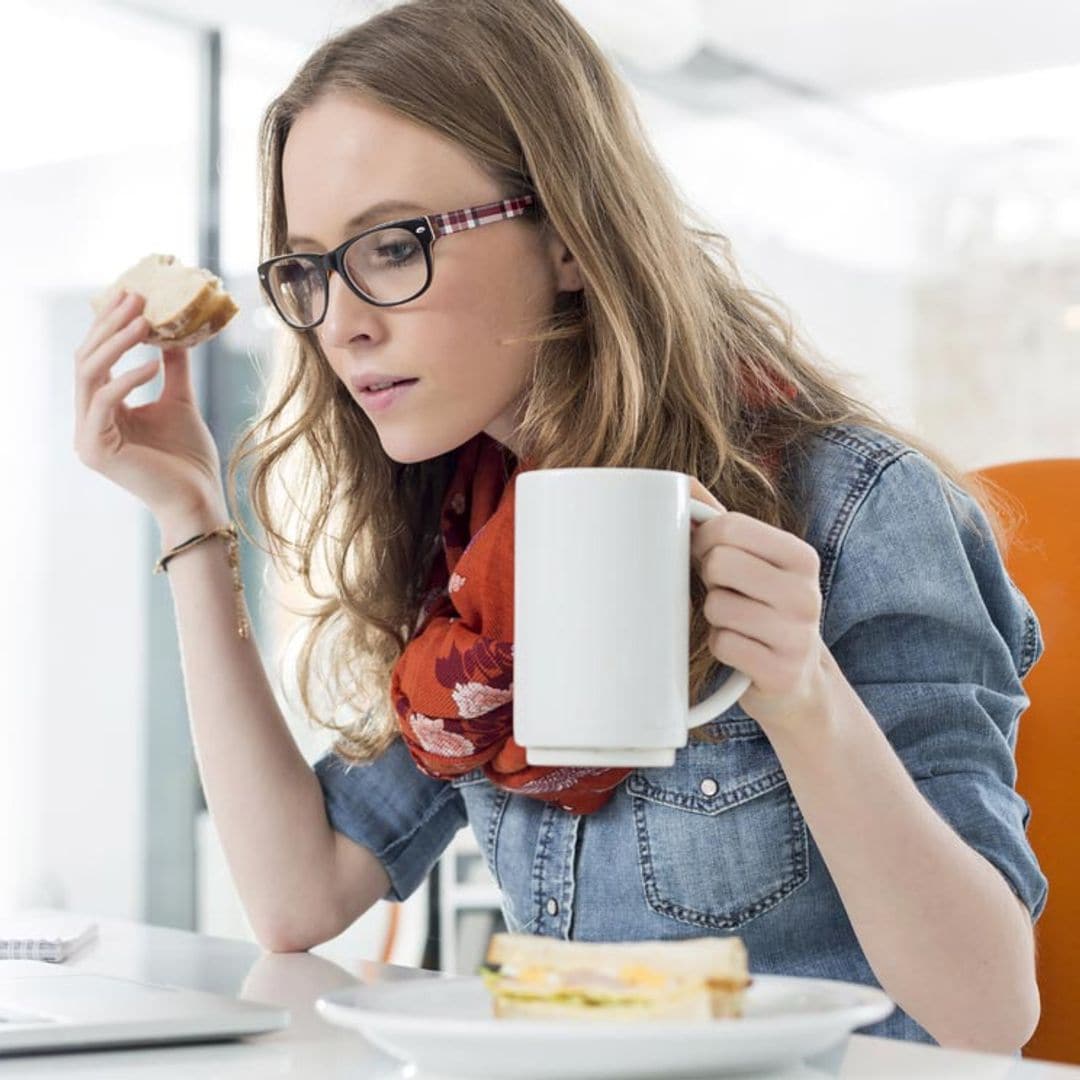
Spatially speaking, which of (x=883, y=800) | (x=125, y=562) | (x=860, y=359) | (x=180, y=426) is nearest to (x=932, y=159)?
(x=860, y=359)

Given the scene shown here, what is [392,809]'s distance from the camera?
1.23 meters

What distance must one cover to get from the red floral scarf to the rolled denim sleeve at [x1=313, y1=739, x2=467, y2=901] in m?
0.11

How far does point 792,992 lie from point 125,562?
9.74 feet

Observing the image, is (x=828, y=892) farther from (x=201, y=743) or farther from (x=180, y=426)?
(x=180, y=426)

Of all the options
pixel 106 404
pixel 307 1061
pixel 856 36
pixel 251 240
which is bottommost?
pixel 307 1061

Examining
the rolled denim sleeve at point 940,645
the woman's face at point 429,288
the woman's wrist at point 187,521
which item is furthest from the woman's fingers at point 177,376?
the rolled denim sleeve at point 940,645

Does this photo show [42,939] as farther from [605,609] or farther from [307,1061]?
[605,609]

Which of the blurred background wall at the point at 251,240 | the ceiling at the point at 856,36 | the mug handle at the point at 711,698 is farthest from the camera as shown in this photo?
the ceiling at the point at 856,36

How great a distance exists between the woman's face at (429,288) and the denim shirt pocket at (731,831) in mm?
272

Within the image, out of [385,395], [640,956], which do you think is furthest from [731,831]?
[640,956]

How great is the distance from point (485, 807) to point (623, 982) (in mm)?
645

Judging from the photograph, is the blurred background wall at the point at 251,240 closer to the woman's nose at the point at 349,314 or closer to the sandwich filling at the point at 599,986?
the woman's nose at the point at 349,314

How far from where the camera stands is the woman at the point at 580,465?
92 centimetres

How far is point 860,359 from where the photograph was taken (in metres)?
4.41
